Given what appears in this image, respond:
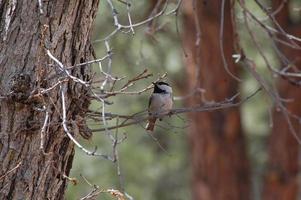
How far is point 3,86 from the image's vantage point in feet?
10.7

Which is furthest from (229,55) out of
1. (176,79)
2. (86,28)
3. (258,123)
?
(86,28)

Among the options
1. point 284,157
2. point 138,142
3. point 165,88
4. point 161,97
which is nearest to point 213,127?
point 284,157

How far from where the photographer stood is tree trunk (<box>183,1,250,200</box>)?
8383mm

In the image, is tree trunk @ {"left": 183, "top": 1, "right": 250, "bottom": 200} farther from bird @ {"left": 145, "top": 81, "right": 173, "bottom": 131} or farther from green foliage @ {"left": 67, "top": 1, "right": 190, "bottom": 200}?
bird @ {"left": 145, "top": 81, "right": 173, "bottom": 131}

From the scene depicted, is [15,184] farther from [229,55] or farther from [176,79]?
[176,79]

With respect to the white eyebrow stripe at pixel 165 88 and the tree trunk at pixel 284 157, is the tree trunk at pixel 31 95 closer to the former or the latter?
the white eyebrow stripe at pixel 165 88

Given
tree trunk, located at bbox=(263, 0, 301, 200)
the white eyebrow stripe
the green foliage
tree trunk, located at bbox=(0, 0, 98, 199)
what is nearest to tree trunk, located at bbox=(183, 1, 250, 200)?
tree trunk, located at bbox=(263, 0, 301, 200)

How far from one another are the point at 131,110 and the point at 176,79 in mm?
687

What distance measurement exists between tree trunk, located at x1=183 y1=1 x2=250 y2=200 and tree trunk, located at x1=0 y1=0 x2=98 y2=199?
490cm

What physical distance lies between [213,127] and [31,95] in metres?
5.37

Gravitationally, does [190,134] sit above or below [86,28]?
above

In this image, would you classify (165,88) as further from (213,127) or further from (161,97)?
(213,127)

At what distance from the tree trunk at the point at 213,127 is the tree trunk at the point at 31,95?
4.90 metres

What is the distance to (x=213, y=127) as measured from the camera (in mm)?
8453
